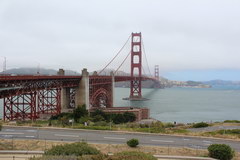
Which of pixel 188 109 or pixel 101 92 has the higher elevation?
pixel 101 92

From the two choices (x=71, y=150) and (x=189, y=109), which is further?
(x=189, y=109)

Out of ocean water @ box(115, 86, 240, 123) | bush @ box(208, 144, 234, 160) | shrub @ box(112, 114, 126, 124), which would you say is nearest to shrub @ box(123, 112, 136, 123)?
shrub @ box(112, 114, 126, 124)

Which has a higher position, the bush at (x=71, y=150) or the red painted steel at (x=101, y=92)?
the red painted steel at (x=101, y=92)

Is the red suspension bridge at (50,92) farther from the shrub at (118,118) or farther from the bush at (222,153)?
the bush at (222,153)

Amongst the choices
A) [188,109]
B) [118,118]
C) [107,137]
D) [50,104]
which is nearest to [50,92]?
[50,104]

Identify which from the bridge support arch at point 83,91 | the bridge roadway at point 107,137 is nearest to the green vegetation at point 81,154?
the bridge roadway at point 107,137

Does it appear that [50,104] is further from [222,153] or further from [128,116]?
[222,153]

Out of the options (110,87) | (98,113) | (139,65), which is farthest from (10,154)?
(139,65)

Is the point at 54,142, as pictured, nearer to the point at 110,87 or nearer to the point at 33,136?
the point at 33,136

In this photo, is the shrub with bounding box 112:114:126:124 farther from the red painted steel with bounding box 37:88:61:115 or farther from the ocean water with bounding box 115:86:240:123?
the ocean water with bounding box 115:86:240:123


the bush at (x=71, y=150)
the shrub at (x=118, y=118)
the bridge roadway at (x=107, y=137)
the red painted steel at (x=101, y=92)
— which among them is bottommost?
the shrub at (x=118, y=118)
